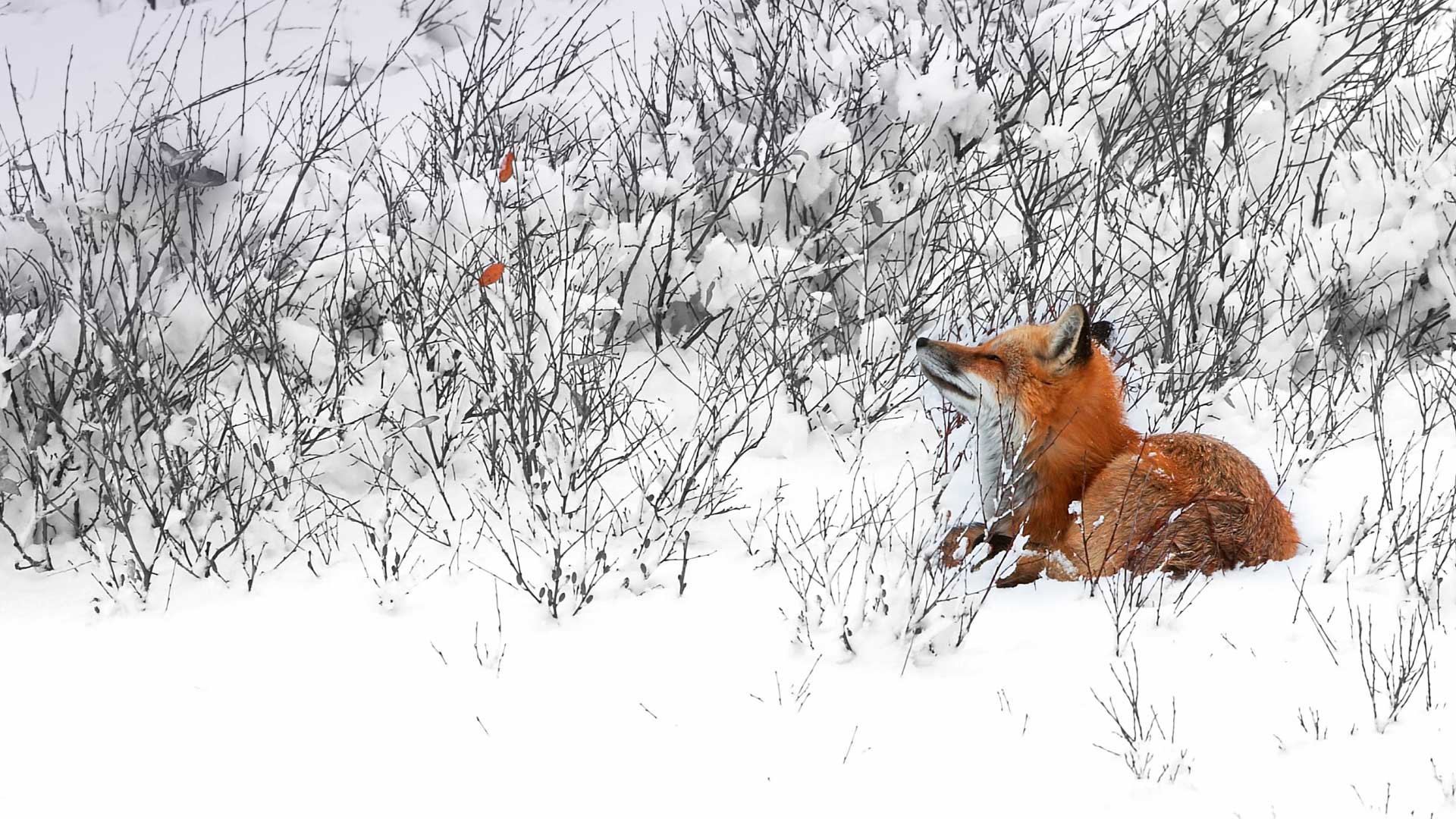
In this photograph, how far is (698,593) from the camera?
3.73 meters

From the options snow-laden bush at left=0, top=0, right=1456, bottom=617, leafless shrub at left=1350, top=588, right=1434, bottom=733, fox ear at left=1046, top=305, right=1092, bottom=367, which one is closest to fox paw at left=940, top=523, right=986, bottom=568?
snow-laden bush at left=0, top=0, right=1456, bottom=617

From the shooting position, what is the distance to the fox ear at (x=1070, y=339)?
10.3ft

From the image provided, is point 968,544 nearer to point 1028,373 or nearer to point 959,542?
point 959,542

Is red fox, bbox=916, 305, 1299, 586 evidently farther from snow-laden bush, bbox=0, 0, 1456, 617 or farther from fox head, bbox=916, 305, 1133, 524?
snow-laden bush, bbox=0, 0, 1456, 617

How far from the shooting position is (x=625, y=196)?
573cm

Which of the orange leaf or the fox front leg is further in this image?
the orange leaf

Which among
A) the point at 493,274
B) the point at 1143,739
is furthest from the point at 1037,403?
the point at 493,274

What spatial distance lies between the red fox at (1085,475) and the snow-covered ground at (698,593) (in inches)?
4.9

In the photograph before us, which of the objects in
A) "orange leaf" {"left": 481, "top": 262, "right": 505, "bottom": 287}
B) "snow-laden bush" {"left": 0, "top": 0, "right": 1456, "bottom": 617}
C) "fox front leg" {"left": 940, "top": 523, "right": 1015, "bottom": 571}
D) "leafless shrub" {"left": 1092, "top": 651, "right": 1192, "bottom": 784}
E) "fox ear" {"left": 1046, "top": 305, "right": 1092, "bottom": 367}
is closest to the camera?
"leafless shrub" {"left": 1092, "top": 651, "right": 1192, "bottom": 784}

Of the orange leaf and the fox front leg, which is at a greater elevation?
the orange leaf

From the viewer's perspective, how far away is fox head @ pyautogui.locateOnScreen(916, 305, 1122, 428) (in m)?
3.28

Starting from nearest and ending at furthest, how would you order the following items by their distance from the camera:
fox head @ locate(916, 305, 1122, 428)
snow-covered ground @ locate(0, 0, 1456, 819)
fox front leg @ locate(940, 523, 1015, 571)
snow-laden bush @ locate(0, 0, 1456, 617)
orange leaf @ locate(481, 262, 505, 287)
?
snow-covered ground @ locate(0, 0, 1456, 819), fox head @ locate(916, 305, 1122, 428), fox front leg @ locate(940, 523, 1015, 571), orange leaf @ locate(481, 262, 505, 287), snow-laden bush @ locate(0, 0, 1456, 617)

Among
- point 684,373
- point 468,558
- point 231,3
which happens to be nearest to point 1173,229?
point 684,373

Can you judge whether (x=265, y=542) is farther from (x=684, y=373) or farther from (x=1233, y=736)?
(x=1233, y=736)
